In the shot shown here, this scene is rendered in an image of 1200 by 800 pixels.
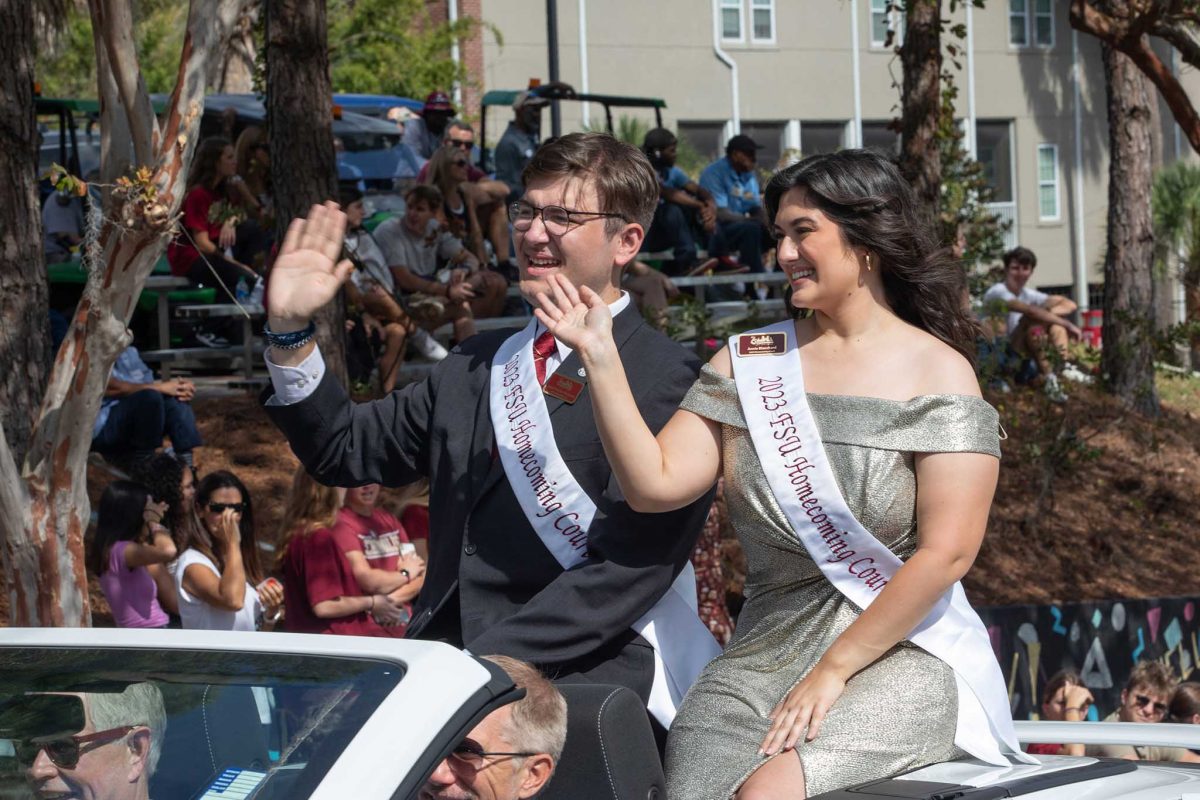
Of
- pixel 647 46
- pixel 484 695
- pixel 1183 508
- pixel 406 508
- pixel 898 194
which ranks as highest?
pixel 647 46

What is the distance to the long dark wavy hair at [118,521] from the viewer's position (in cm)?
649

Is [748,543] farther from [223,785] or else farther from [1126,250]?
[1126,250]

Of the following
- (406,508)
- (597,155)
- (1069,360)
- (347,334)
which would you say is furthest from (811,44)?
(597,155)

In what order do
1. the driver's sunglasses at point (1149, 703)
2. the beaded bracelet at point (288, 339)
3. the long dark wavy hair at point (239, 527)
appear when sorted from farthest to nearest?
the driver's sunglasses at point (1149, 703), the long dark wavy hair at point (239, 527), the beaded bracelet at point (288, 339)

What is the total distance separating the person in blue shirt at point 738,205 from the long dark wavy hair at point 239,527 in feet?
29.0

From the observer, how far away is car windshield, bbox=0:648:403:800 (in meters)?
2.21

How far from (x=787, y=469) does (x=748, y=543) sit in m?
0.24

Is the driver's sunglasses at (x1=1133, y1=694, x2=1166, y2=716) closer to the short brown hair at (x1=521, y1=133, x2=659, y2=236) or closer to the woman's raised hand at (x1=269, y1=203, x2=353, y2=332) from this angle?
the short brown hair at (x1=521, y1=133, x2=659, y2=236)

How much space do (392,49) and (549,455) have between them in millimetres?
23800

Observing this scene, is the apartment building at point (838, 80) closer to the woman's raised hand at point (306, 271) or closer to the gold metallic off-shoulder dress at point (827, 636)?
→ the woman's raised hand at point (306, 271)

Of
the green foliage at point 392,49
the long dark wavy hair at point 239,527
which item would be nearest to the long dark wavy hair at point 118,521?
the long dark wavy hair at point 239,527

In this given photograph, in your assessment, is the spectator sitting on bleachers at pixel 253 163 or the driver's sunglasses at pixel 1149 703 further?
the spectator sitting on bleachers at pixel 253 163

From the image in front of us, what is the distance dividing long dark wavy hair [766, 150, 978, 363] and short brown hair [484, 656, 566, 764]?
1.13 metres

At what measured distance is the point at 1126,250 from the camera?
16203 millimetres
